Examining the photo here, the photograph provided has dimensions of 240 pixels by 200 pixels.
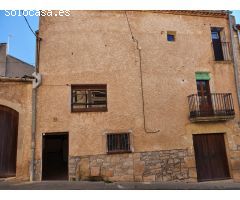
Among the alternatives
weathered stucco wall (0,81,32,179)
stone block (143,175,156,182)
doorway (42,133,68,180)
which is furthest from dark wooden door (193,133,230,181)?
weathered stucco wall (0,81,32,179)

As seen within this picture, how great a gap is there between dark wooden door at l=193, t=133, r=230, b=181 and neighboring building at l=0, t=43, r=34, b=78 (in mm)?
11000

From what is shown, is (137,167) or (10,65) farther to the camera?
(10,65)

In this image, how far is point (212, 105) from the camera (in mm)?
8922

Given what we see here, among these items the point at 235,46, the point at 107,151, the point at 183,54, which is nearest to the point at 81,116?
the point at 107,151

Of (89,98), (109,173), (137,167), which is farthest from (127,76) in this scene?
(109,173)

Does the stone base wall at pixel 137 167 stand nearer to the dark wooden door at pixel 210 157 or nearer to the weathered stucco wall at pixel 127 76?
the weathered stucco wall at pixel 127 76

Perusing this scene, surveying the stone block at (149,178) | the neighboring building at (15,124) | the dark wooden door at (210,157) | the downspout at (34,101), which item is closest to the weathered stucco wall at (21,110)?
the neighboring building at (15,124)

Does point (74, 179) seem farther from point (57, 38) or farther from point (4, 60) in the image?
point (4, 60)

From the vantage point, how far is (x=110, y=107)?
8031 mm

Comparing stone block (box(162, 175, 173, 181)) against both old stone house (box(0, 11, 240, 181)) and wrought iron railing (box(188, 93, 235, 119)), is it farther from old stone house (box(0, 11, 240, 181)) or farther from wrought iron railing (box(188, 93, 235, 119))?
wrought iron railing (box(188, 93, 235, 119))

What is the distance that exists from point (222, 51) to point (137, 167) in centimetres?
654

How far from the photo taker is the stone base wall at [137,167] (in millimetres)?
7371

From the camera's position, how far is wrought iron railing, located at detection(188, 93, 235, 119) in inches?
333

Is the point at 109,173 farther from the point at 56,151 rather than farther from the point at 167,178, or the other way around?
the point at 56,151
